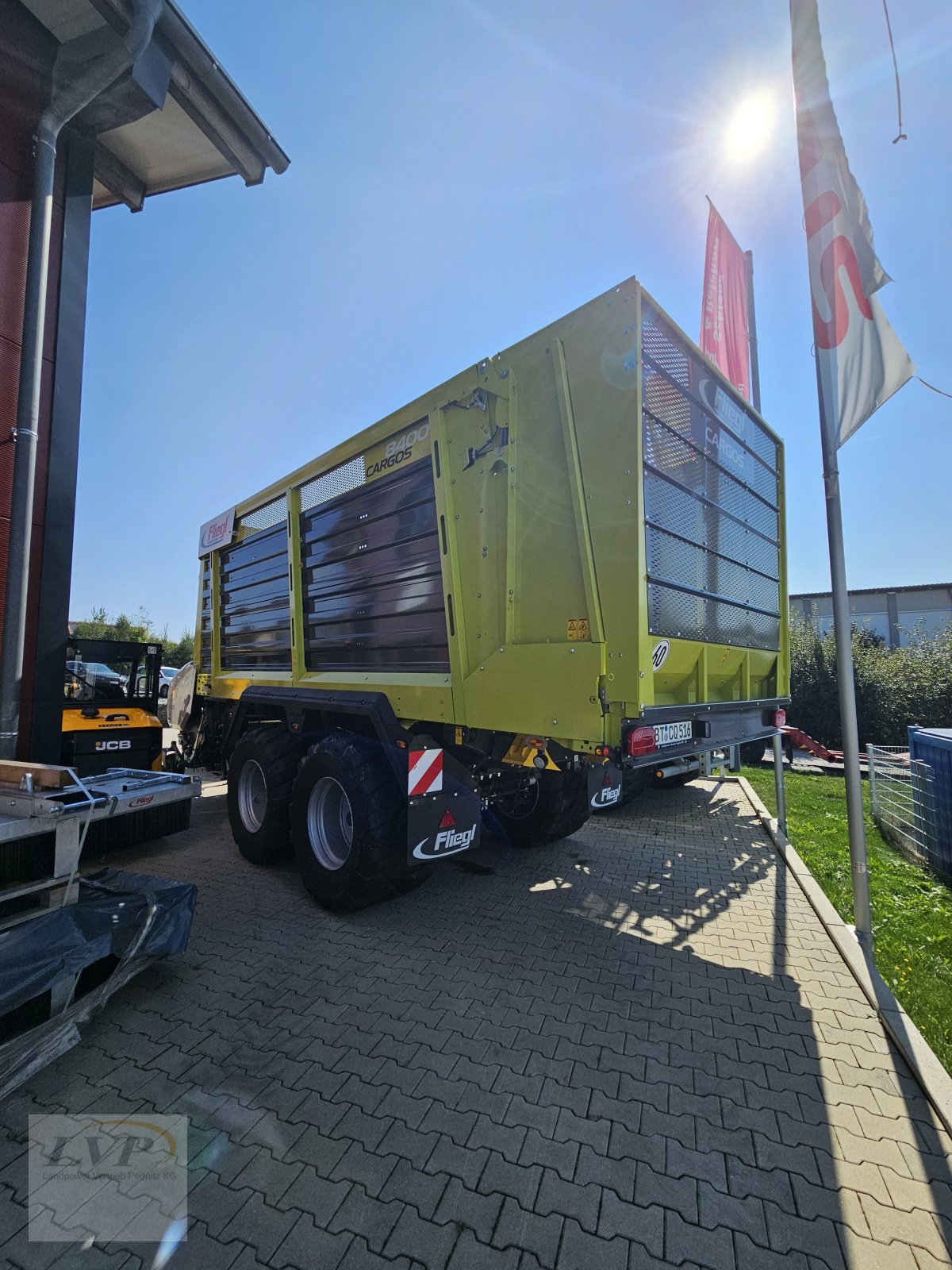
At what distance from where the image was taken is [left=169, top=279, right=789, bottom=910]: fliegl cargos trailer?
2900mm

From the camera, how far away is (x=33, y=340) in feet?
9.84

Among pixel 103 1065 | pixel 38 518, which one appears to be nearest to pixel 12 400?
pixel 38 518

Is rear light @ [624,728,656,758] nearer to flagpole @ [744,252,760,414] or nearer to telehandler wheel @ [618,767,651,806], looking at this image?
telehandler wheel @ [618,767,651,806]

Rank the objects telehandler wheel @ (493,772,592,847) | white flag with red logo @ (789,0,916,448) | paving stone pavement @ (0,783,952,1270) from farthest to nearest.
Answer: telehandler wheel @ (493,772,592,847) → white flag with red logo @ (789,0,916,448) → paving stone pavement @ (0,783,952,1270)

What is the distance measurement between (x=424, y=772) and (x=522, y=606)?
1.19 meters

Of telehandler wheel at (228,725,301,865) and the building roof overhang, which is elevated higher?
Result: the building roof overhang

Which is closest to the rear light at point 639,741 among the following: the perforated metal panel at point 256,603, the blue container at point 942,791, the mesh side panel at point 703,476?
the mesh side panel at point 703,476

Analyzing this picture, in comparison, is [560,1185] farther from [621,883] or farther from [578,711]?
[621,883]

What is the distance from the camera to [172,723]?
26.8 ft

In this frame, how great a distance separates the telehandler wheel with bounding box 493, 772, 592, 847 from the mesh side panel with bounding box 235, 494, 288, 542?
3.34 m

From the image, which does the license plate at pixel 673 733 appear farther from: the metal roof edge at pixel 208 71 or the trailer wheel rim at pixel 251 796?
the metal roof edge at pixel 208 71

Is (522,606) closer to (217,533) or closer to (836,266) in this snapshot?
(836,266)

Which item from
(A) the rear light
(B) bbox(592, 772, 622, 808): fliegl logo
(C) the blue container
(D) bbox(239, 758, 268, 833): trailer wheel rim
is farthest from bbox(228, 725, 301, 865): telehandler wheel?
(C) the blue container

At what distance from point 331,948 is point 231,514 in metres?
4.64
